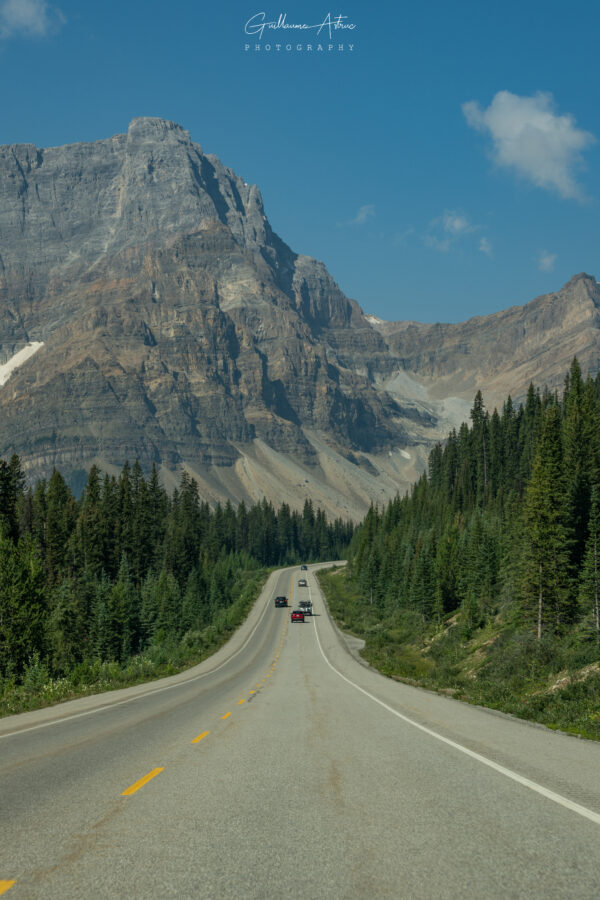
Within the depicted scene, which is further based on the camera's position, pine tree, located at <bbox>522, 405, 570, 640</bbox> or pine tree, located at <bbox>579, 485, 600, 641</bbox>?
pine tree, located at <bbox>522, 405, 570, 640</bbox>

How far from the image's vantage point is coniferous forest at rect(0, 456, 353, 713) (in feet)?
134

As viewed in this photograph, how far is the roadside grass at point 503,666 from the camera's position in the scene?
16422 mm

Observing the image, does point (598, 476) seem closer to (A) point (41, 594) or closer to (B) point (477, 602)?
(B) point (477, 602)

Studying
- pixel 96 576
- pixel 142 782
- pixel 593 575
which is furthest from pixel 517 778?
pixel 96 576

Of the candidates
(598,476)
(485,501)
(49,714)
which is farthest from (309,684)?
(485,501)

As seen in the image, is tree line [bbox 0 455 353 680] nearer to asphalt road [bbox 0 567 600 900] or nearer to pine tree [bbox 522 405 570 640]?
asphalt road [bbox 0 567 600 900]

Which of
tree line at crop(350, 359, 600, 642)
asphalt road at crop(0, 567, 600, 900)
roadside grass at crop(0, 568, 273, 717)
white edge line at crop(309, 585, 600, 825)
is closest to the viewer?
asphalt road at crop(0, 567, 600, 900)

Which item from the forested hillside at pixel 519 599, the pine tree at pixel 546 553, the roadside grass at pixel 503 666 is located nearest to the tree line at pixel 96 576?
the roadside grass at pixel 503 666

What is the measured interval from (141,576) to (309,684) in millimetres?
68719

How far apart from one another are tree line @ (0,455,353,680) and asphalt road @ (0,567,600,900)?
1039 inches

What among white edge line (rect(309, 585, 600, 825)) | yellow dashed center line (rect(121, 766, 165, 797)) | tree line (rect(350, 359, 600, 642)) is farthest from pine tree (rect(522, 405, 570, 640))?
yellow dashed center line (rect(121, 766, 165, 797))

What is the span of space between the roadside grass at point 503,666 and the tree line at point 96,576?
20.2 m

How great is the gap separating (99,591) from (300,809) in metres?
61.6

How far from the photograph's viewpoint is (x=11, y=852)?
5.84 metres
